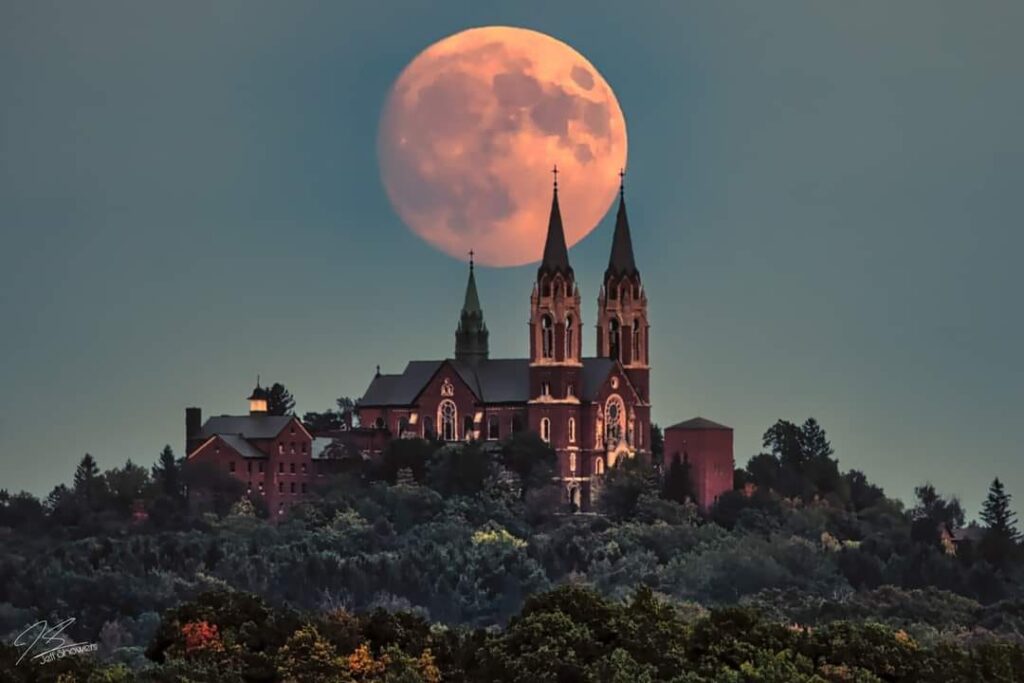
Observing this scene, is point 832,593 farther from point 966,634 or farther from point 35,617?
point 35,617

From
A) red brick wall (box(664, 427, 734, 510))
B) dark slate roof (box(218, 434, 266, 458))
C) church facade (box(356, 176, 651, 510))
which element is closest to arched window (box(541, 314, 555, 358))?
church facade (box(356, 176, 651, 510))

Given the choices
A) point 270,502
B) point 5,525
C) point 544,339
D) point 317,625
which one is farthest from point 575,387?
point 317,625

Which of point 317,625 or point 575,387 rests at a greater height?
point 575,387

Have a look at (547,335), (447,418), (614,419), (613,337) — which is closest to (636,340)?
(613,337)

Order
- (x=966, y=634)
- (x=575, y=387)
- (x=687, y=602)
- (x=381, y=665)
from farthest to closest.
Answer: (x=575, y=387), (x=687, y=602), (x=966, y=634), (x=381, y=665)

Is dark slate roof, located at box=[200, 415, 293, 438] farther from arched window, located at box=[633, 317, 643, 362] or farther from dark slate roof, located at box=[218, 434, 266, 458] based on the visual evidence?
arched window, located at box=[633, 317, 643, 362]

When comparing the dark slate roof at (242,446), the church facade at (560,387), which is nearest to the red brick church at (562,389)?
the church facade at (560,387)

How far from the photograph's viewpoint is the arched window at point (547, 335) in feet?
577

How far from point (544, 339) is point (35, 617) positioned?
112 ft

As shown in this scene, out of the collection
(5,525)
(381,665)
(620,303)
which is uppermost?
(620,303)

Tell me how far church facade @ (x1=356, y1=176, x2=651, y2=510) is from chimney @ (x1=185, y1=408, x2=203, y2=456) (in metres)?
8.83

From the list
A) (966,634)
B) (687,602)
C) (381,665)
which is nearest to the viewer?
(381,665)

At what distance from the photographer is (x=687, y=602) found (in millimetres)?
153750

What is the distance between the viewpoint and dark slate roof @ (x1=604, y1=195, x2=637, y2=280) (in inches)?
7141
